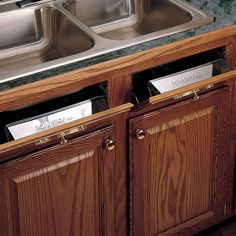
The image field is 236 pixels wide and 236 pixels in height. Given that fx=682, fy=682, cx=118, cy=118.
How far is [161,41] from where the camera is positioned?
188 cm

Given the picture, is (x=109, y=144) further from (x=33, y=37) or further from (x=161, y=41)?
(x=33, y=37)

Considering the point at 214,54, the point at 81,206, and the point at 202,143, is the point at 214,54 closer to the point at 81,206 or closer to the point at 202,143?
the point at 202,143

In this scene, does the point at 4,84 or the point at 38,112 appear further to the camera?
the point at 38,112

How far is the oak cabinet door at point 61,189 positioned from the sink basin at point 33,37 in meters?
0.37

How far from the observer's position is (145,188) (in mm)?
1984

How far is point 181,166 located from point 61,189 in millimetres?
400

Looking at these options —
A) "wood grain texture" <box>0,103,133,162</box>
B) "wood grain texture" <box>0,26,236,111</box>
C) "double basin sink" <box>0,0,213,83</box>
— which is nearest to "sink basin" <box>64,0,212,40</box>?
"double basin sink" <box>0,0,213,83</box>

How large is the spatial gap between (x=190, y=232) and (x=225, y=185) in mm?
188

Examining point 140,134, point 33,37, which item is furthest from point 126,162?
point 33,37

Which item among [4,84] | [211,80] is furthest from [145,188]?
[4,84]

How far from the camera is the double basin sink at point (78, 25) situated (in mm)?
1952

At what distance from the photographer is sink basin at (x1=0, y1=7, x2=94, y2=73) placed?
2061 mm

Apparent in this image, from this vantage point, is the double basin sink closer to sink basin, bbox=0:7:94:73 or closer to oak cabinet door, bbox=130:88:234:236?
sink basin, bbox=0:7:94:73

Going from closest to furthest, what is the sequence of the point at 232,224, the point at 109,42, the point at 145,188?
the point at 109,42 < the point at 145,188 < the point at 232,224
